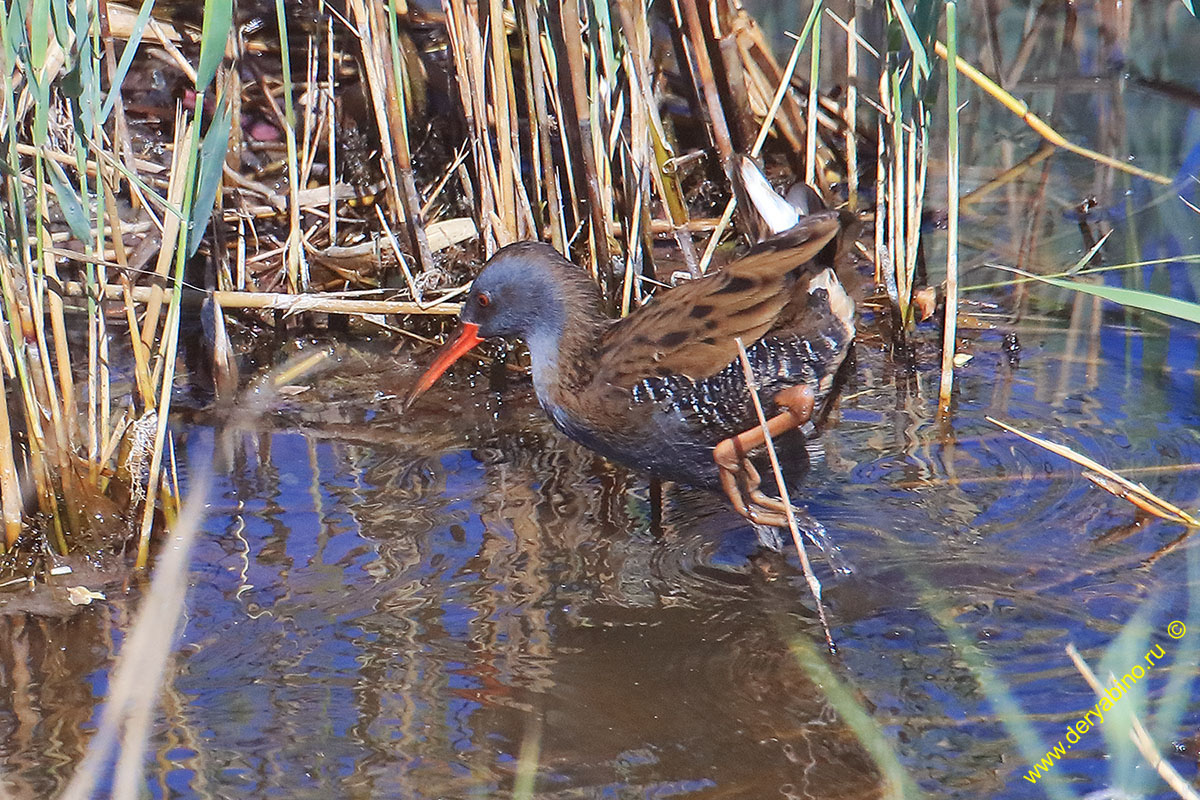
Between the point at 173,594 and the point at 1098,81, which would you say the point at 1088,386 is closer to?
the point at 1098,81

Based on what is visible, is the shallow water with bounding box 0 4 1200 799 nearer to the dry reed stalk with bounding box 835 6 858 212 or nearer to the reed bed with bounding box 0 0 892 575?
the reed bed with bounding box 0 0 892 575

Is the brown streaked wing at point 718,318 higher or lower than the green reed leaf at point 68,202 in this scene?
lower

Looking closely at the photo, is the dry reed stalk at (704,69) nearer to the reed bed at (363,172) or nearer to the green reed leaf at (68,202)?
the reed bed at (363,172)

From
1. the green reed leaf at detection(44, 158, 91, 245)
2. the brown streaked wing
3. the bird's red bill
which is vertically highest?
the green reed leaf at detection(44, 158, 91, 245)

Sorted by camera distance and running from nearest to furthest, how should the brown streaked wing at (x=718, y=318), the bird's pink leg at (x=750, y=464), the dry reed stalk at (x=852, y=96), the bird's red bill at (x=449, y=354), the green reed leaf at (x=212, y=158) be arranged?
the green reed leaf at (x=212, y=158) < the bird's pink leg at (x=750, y=464) < the brown streaked wing at (x=718, y=318) < the bird's red bill at (x=449, y=354) < the dry reed stalk at (x=852, y=96)

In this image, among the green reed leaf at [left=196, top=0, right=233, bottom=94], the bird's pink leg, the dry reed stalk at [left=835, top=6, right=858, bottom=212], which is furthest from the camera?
the dry reed stalk at [left=835, top=6, right=858, bottom=212]

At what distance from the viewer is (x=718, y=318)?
3.04 metres

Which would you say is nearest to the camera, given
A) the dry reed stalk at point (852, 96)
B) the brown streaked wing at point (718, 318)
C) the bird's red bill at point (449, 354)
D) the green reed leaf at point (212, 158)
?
the green reed leaf at point (212, 158)

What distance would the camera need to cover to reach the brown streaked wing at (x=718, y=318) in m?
3.01

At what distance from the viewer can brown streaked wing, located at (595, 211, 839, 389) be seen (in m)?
3.01

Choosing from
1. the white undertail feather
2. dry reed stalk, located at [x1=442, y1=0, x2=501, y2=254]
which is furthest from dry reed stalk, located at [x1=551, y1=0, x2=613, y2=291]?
the white undertail feather

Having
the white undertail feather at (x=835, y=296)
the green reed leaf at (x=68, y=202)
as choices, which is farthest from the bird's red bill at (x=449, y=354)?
the green reed leaf at (x=68, y=202)

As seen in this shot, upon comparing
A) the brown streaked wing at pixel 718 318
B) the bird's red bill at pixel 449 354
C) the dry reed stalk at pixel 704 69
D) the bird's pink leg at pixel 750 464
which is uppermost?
the dry reed stalk at pixel 704 69

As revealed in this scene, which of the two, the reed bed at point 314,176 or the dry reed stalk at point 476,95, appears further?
the dry reed stalk at point 476,95
